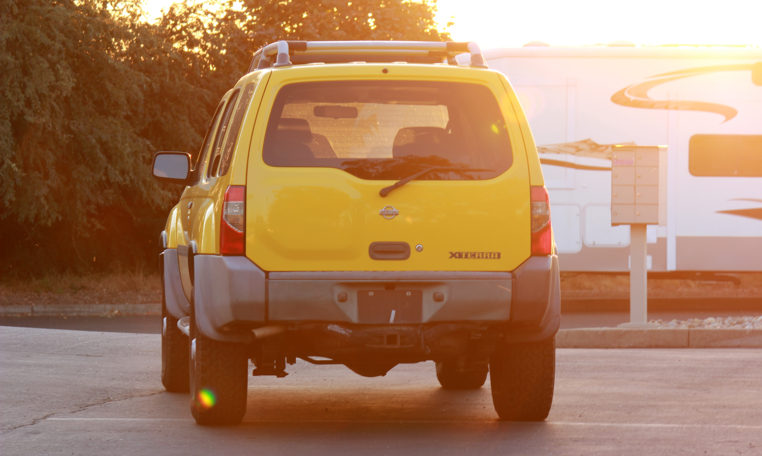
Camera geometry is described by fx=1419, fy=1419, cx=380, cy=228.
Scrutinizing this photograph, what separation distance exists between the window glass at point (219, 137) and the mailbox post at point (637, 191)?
6632 millimetres

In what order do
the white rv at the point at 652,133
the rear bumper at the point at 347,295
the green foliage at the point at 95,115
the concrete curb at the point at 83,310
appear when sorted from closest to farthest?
the rear bumper at the point at 347,295 < the white rv at the point at 652,133 < the concrete curb at the point at 83,310 < the green foliage at the point at 95,115

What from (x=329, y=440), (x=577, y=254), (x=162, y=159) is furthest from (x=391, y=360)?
(x=577, y=254)

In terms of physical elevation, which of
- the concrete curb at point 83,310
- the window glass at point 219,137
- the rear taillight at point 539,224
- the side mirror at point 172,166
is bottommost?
the concrete curb at point 83,310

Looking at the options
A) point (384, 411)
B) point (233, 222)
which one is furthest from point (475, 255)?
point (384, 411)

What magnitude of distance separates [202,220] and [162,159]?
1.35m

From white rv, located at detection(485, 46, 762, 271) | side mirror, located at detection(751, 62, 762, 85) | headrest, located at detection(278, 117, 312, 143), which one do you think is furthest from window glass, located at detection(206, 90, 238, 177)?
side mirror, located at detection(751, 62, 762, 85)

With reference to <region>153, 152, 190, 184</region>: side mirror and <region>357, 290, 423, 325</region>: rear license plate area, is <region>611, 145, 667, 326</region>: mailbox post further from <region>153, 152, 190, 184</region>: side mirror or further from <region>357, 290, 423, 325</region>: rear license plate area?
<region>357, 290, 423, 325</region>: rear license plate area

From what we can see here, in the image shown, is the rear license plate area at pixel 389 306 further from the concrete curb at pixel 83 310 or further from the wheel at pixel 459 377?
the concrete curb at pixel 83 310

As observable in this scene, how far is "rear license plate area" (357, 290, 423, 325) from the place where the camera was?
23.6 ft

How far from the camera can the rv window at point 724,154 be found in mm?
18781

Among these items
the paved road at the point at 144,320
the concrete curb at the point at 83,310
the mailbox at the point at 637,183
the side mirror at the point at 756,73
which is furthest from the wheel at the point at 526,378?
the concrete curb at the point at 83,310

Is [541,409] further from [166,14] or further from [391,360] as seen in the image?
[166,14]

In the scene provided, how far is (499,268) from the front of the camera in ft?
23.8

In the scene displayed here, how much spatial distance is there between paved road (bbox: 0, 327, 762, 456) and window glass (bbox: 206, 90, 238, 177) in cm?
146
